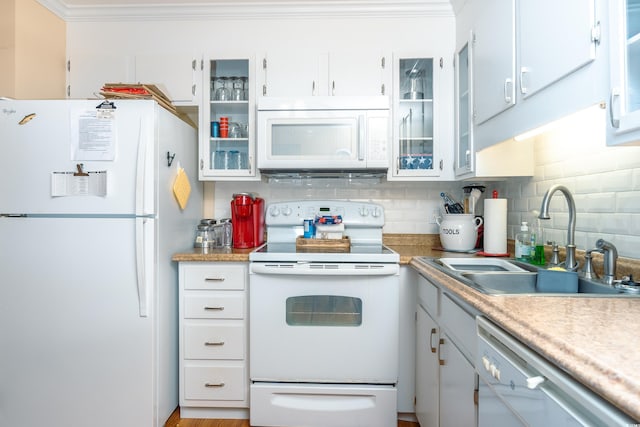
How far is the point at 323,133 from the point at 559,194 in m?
1.26

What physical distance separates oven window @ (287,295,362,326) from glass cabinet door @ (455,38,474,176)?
0.99 metres

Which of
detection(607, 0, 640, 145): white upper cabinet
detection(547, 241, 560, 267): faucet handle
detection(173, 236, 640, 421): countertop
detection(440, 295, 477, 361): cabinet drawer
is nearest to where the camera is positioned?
Answer: detection(173, 236, 640, 421): countertop

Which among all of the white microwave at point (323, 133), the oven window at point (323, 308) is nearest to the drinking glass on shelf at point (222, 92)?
the white microwave at point (323, 133)

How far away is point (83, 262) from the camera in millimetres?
1757

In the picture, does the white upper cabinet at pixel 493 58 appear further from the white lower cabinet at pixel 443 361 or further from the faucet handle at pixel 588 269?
the white lower cabinet at pixel 443 361

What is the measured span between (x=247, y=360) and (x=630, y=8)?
2.05 m

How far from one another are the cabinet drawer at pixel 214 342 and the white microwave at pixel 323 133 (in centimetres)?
96

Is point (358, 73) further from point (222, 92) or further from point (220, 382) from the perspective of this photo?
point (220, 382)

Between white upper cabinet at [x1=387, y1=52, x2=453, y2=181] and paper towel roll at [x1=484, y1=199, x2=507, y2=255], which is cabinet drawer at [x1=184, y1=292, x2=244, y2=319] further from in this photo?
paper towel roll at [x1=484, y1=199, x2=507, y2=255]

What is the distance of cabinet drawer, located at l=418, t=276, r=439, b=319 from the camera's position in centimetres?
157

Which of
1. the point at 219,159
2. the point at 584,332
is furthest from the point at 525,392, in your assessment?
the point at 219,159

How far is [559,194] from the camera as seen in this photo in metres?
1.68

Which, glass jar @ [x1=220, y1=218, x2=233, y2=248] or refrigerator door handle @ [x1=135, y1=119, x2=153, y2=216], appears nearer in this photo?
refrigerator door handle @ [x1=135, y1=119, x2=153, y2=216]

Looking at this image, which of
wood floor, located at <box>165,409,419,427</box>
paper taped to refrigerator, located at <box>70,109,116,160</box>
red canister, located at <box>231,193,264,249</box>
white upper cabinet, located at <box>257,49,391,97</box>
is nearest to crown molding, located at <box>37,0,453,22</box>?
white upper cabinet, located at <box>257,49,391,97</box>
